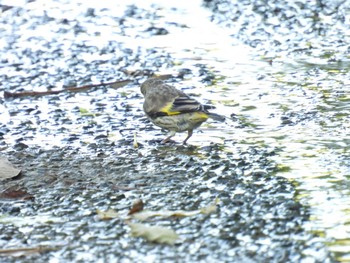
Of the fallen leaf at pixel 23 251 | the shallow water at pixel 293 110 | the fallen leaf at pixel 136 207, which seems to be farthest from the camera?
the shallow water at pixel 293 110

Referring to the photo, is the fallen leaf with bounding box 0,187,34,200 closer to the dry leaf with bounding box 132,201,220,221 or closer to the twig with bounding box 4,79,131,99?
the dry leaf with bounding box 132,201,220,221

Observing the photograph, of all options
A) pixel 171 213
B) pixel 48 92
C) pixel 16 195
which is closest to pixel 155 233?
pixel 171 213

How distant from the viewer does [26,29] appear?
433 inches

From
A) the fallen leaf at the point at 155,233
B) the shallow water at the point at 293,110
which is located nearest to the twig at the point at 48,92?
the shallow water at the point at 293,110

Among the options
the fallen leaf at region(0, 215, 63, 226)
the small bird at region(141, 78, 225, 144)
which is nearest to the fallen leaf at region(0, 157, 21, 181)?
the fallen leaf at region(0, 215, 63, 226)

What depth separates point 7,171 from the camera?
6.48 meters

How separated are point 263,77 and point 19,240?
4103 millimetres

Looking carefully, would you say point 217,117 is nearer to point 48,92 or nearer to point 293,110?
point 293,110

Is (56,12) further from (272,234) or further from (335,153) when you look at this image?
(272,234)

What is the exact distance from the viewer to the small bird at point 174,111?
7263mm

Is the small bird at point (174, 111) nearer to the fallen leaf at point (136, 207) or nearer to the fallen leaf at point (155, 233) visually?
the fallen leaf at point (136, 207)

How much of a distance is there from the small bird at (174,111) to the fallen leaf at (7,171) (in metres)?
1.29

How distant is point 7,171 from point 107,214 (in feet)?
3.81

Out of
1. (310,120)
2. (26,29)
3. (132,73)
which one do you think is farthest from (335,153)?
(26,29)
